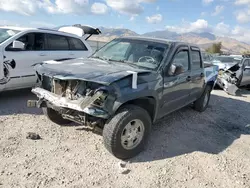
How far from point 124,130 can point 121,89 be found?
66 cm

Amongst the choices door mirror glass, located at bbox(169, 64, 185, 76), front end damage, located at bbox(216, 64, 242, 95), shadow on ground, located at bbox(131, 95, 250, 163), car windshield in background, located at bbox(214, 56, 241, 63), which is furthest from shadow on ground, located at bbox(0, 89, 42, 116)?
car windshield in background, located at bbox(214, 56, 241, 63)

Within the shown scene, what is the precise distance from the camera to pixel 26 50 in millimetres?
6152

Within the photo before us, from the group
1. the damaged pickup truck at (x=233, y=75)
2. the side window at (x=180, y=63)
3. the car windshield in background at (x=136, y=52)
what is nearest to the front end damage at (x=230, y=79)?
Answer: the damaged pickup truck at (x=233, y=75)

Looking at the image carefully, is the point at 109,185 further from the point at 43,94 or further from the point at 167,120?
the point at 167,120

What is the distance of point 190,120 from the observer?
6.07 metres

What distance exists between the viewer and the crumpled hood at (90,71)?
3465 mm

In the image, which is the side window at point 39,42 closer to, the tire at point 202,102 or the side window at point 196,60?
the side window at point 196,60

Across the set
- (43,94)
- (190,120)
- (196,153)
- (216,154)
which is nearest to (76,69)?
(43,94)

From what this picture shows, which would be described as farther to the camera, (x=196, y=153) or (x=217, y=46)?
(x=217, y=46)

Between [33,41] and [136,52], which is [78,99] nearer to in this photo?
[136,52]

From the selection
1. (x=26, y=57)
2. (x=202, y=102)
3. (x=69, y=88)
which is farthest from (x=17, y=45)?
(x=202, y=102)

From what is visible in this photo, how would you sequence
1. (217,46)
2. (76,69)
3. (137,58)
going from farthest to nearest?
1. (217,46)
2. (137,58)
3. (76,69)

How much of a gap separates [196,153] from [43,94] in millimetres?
2732

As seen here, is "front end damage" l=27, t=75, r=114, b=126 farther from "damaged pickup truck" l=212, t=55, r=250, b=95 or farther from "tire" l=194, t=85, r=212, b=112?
"damaged pickup truck" l=212, t=55, r=250, b=95
